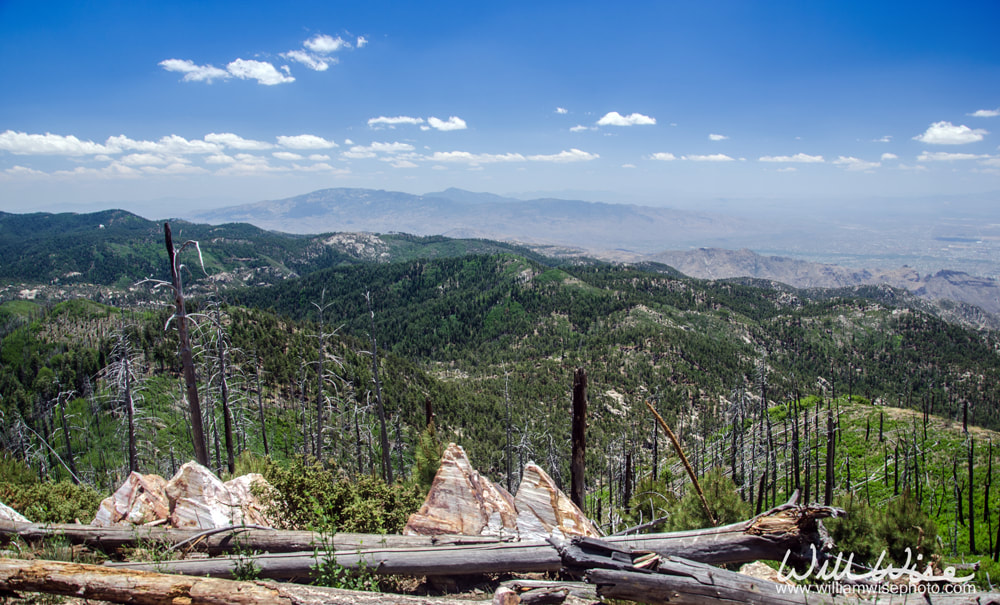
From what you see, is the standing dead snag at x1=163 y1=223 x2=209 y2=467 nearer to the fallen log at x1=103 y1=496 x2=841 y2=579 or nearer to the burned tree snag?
the fallen log at x1=103 y1=496 x2=841 y2=579

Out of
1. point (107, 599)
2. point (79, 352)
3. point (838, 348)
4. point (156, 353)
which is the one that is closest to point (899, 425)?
point (107, 599)

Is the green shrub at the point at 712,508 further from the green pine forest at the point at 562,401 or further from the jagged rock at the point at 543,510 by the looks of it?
the jagged rock at the point at 543,510

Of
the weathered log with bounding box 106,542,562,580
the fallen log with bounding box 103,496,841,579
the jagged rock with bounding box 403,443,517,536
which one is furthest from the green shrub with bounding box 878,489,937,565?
the weathered log with bounding box 106,542,562,580

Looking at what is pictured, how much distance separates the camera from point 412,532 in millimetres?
10367

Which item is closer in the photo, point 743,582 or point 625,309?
point 743,582

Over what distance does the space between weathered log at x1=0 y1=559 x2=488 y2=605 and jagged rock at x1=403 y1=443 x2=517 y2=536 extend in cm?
412

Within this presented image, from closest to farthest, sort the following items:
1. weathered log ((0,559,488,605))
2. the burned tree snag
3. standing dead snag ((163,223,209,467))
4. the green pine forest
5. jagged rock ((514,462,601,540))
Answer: weathered log ((0,559,488,605)) → jagged rock ((514,462,601,540)) → standing dead snag ((163,223,209,467)) → the burned tree snag → the green pine forest

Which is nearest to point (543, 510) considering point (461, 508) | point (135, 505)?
point (461, 508)

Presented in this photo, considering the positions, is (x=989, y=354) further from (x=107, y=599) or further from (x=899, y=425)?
(x=107, y=599)

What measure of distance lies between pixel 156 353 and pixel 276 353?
51.9ft

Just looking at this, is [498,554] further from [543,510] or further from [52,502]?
[52,502]

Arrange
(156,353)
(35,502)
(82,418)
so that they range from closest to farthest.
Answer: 1. (35,502)
2. (82,418)
3. (156,353)

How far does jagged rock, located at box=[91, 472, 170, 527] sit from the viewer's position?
10539 mm

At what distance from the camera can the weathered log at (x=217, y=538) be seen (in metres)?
8.54
